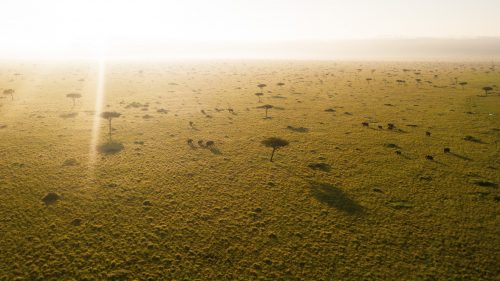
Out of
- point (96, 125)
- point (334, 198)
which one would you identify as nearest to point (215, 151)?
point (334, 198)

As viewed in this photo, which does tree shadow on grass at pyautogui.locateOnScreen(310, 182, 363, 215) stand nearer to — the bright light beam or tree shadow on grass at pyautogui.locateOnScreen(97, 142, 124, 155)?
the bright light beam

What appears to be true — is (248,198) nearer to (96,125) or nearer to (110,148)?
(110,148)

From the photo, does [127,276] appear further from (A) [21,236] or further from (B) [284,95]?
(B) [284,95]

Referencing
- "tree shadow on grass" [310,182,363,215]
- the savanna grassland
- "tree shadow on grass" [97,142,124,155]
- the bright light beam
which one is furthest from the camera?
"tree shadow on grass" [97,142,124,155]

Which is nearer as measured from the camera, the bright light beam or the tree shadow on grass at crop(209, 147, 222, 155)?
the bright light beam

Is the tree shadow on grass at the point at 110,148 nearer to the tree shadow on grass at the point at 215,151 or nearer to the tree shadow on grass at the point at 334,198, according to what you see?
the tree shadow on grass at the point at 215,151

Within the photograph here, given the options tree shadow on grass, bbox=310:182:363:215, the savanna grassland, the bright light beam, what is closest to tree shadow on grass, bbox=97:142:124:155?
the savanna grassland
